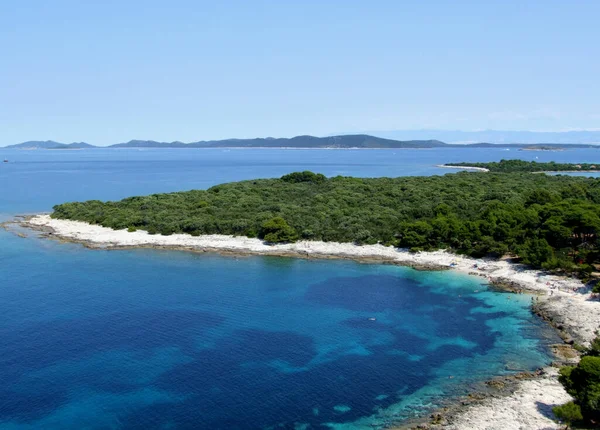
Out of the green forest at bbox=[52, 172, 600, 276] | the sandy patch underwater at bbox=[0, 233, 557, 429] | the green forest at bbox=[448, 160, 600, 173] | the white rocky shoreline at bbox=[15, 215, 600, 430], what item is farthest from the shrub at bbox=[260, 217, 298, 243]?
the green forest at bbox=[448, 160, 600, 173]

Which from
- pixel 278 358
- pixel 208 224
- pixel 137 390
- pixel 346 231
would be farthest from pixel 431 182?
pixel 137 390

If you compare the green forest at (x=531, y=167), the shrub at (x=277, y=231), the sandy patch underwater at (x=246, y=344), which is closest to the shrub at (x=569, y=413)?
the sandy patch underwater at (x=246, y=344)

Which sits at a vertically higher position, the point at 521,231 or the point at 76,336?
the point at 521,231

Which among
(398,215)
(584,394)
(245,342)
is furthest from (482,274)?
(245,342)

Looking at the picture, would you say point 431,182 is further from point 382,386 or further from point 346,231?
point 382,386

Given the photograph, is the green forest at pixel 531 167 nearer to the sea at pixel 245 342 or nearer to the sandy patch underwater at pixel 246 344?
the sea at pixel 245 342

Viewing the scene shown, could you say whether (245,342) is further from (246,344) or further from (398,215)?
(398,215)
